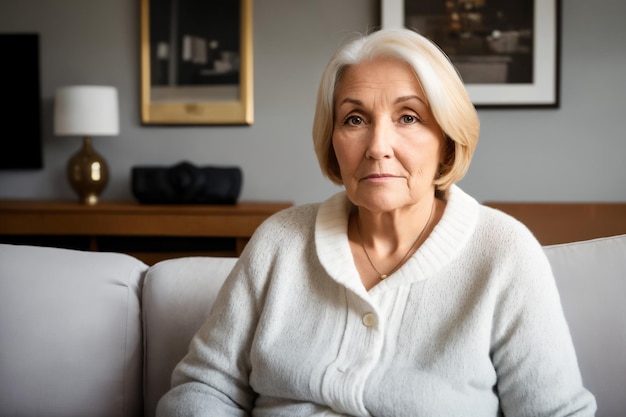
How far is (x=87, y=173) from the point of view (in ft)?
11.7

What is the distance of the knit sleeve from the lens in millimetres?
1068

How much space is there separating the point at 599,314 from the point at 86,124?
2846 mm

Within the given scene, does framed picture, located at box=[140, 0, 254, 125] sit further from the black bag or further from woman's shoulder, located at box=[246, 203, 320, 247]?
woman's shoulder, located at box=[246, 203, 320, 247]

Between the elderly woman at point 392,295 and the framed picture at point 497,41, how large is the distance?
2.41 m

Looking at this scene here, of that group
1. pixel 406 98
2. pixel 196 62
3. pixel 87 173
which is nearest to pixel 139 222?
pixel 87 173

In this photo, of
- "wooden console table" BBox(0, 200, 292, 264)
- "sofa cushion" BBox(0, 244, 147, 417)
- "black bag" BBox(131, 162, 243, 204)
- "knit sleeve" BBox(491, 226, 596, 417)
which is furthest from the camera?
"black bag" BBox(131, 162, 243, 204)

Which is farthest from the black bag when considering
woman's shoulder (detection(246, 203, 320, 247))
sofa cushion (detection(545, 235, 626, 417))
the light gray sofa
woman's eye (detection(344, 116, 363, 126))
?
sofa cushion (detection(545, 235, 626, 417))

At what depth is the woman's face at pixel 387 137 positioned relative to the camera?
1.19m

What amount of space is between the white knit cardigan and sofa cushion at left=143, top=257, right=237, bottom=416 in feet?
0.59

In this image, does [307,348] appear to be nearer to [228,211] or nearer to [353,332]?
[353,332]

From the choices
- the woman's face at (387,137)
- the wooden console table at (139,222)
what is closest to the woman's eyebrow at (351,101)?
the woman's face at (387,137)

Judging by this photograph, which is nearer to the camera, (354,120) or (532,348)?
(532,348)

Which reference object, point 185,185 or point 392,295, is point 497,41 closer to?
point 185,185

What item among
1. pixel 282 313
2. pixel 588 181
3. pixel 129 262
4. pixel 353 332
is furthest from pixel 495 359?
pixel 588 181
